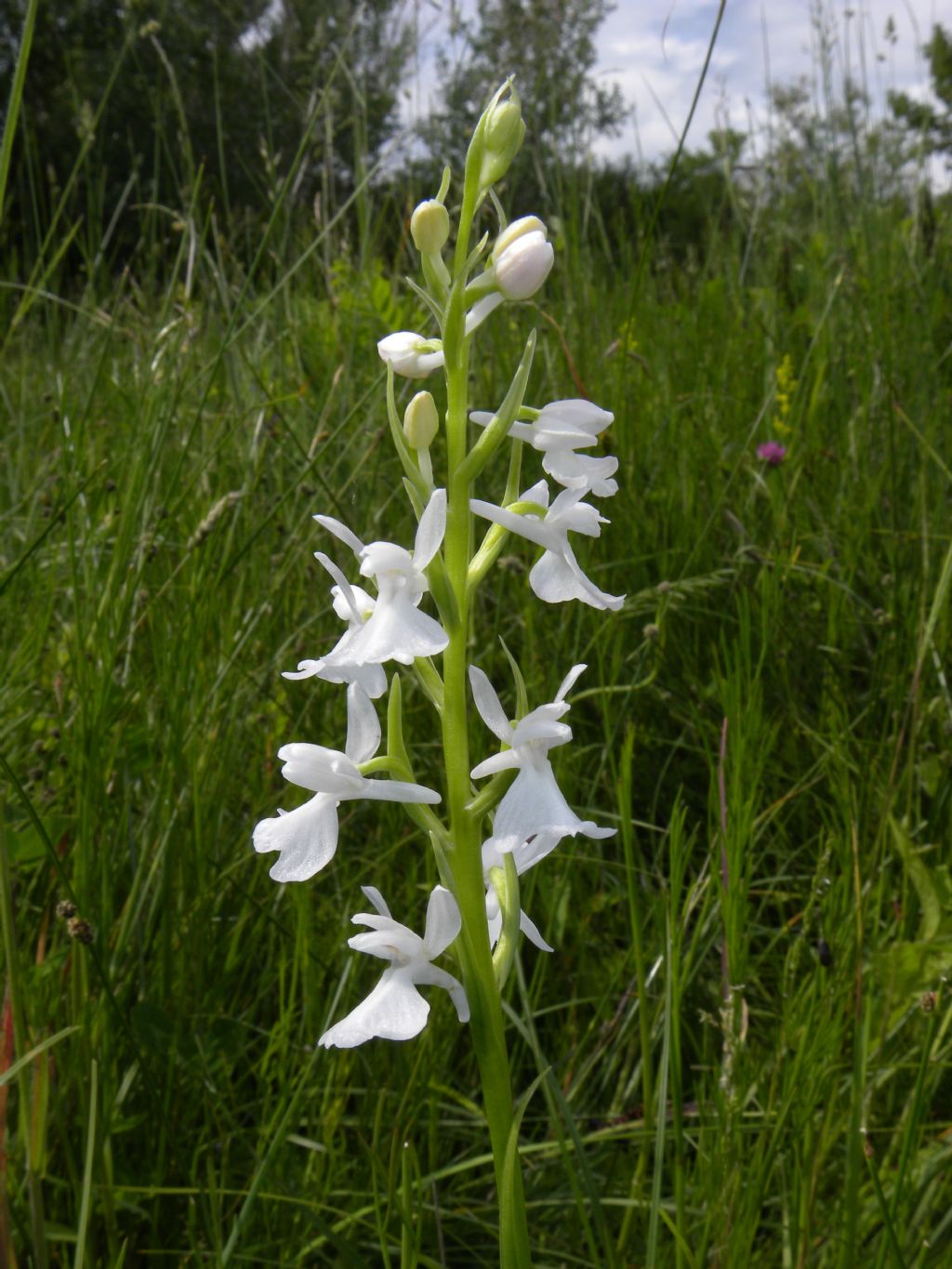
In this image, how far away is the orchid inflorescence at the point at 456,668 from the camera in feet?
2.71

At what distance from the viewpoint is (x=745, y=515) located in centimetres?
210

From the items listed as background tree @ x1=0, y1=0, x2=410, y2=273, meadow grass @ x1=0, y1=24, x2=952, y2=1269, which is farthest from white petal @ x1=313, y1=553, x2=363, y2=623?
background tree @ x1=0, y1=0, x2=410, y2=273

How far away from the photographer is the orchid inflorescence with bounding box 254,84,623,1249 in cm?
83

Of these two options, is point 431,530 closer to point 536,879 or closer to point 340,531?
point 340,531

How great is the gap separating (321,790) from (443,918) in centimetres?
15

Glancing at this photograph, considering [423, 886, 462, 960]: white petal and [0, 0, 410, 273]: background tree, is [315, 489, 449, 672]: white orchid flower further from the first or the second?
[0, 0, 410, 273]: background tree

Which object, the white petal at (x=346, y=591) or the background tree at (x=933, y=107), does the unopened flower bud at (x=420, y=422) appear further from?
the background tree at (x=933, y=107)

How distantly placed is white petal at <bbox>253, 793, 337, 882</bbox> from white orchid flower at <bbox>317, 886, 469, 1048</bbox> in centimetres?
5

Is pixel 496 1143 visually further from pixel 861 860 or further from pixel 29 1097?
pixel 861 860

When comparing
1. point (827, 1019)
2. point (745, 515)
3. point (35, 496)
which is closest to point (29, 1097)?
point (827, 1019)

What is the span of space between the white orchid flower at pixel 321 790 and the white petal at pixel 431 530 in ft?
0.46

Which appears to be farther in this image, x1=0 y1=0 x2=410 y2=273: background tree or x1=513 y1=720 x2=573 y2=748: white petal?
x1=0 y1=0 x2=410 y2=273: background tree

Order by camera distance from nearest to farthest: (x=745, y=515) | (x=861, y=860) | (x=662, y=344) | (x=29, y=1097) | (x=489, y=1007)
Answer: (x=489, y=1007), (x=29, y=1097), (x=861, y=860), (x=745, y=515), (x=662, y=344)

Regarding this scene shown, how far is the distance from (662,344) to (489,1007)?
213 centimetres
